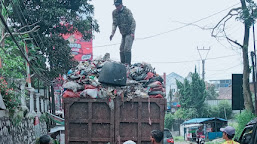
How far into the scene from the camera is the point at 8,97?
9.03 meters

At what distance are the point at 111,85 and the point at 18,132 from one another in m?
5.09

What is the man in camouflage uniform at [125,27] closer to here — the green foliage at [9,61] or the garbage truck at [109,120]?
the garbage truck at [109,120]

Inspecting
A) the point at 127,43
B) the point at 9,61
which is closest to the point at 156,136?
the point at 127,43

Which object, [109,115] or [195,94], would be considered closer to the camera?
[109,115]

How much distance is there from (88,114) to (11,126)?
4.11 meters

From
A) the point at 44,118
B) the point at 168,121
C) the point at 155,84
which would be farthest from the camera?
the point at 168,121

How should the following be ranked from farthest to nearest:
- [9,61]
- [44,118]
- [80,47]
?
[80,47], [44,118], [9,61]

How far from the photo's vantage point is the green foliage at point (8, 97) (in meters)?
8.81

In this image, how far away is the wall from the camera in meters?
8.35

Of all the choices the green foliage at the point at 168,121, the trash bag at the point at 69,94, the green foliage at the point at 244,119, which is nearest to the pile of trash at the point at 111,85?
the trash bag at the point at 69,94

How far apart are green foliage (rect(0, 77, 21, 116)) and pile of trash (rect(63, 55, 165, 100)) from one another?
2595 mm

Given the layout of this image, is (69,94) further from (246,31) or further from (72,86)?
(246,31)

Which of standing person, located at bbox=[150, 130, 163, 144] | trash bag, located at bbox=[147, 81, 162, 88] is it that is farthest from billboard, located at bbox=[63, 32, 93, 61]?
standing person, located at bbox=[150, 130, 163, 144]

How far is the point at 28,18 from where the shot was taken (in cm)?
1579
